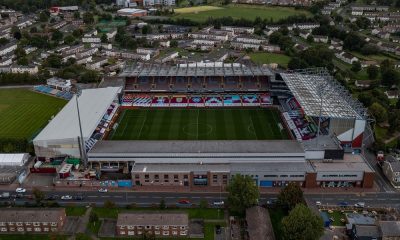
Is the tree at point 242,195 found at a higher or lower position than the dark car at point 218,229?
higher

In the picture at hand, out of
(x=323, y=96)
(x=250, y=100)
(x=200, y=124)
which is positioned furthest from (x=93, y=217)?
(x=250, y=100)

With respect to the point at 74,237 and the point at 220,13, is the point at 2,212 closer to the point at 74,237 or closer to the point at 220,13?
the point at 74,237

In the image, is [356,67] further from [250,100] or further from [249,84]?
[250,100]

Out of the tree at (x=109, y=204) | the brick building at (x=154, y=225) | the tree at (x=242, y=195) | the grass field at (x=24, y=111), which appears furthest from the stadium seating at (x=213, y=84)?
the brick building at (x=154, y=225)

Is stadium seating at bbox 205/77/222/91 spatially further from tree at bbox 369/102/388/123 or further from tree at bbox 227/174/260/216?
tree at bbox 227/174/260/216

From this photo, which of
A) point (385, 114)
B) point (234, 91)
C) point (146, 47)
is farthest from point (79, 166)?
point (146, 47)

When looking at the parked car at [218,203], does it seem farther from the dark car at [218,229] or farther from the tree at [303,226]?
the tree at [303,226]
